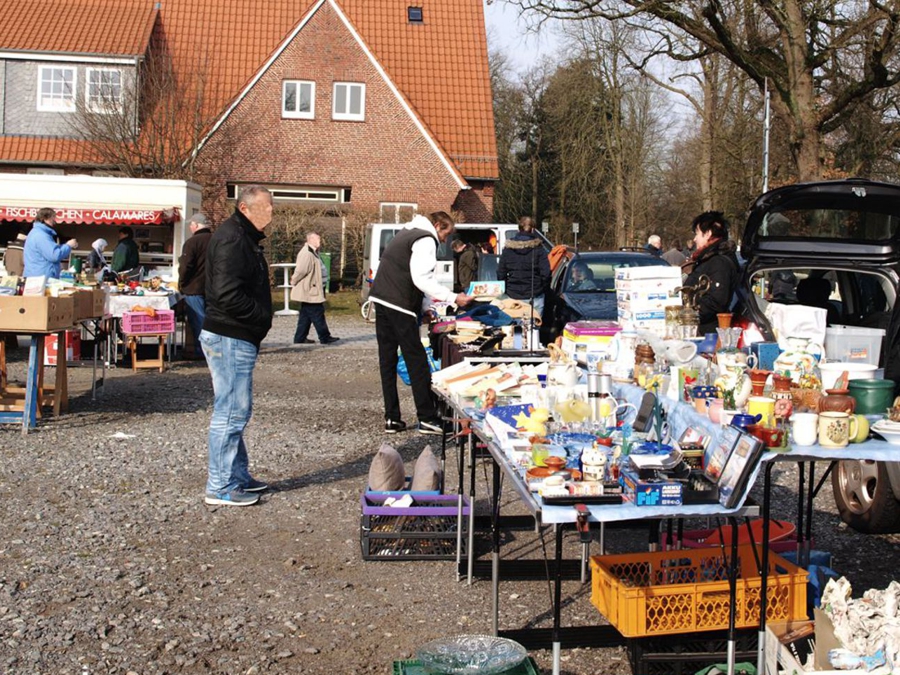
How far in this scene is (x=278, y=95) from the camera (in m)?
32.5

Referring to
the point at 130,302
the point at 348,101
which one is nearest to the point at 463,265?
the point at 130,302

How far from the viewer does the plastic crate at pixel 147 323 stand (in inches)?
551

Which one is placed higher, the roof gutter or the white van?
the roof gutter

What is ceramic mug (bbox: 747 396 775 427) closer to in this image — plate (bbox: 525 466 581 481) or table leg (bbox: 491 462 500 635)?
plate (bbox: 525 466 581 481)

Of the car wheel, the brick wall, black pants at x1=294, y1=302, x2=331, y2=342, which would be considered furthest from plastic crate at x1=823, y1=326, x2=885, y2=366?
the brick wall

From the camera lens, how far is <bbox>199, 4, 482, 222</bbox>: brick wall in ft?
107

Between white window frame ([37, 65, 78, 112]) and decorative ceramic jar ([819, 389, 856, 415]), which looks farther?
white window frame ([37, 65, 78, 112])

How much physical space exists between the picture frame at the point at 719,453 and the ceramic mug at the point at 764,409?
13cm

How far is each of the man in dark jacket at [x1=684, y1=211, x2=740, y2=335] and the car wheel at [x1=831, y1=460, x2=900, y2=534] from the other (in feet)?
4.37

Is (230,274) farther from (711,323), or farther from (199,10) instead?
(199,10)

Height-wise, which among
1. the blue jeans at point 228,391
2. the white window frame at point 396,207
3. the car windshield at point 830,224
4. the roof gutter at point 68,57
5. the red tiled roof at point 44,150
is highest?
the roof gutter at point 68,57

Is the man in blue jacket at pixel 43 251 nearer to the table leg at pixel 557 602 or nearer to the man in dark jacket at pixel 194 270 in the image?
the man in dark jacket at pixel 194 270

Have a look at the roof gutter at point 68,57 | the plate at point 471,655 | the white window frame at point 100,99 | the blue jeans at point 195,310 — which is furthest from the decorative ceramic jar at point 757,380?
the roof gutter at point 68,57

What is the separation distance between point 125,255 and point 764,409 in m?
14.3
